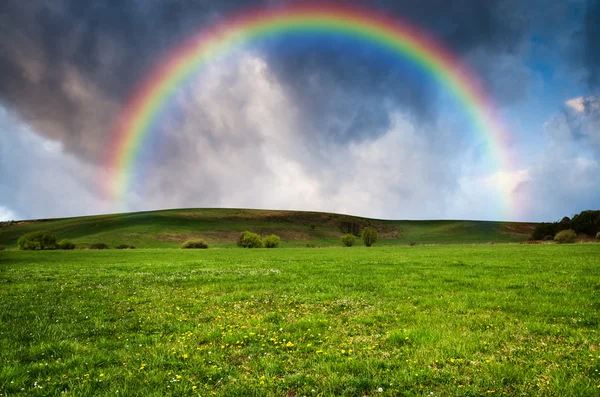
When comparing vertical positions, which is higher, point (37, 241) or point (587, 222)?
point (587, 222)

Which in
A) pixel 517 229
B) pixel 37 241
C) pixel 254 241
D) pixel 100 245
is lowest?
pixel 517 229

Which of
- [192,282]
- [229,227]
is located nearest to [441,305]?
[192,282]

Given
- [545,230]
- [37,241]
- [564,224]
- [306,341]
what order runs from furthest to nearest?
1. [545,230]
2. [564,224]
3. [37,241]
4. [306,341]

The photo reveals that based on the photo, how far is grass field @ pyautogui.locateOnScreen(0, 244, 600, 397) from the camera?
6848mm

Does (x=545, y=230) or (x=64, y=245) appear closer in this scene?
(x=64, y=245)

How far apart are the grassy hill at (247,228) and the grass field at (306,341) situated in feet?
307

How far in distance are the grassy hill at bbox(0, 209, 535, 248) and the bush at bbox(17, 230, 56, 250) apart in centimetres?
1954

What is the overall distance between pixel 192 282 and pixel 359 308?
12058 mm

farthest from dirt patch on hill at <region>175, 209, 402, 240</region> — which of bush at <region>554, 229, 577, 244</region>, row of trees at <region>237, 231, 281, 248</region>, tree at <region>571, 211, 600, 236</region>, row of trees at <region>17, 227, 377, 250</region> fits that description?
bush at <region>554, 229, 577, 244</region>

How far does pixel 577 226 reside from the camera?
92.8 meters

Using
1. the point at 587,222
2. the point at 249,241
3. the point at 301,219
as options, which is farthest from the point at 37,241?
the point at 587,222

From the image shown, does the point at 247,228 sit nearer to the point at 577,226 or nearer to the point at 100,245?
the point at 100,245

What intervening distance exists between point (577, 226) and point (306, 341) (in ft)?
375

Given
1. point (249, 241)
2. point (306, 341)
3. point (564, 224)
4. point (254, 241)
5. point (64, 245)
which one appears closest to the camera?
point (306, 341)
